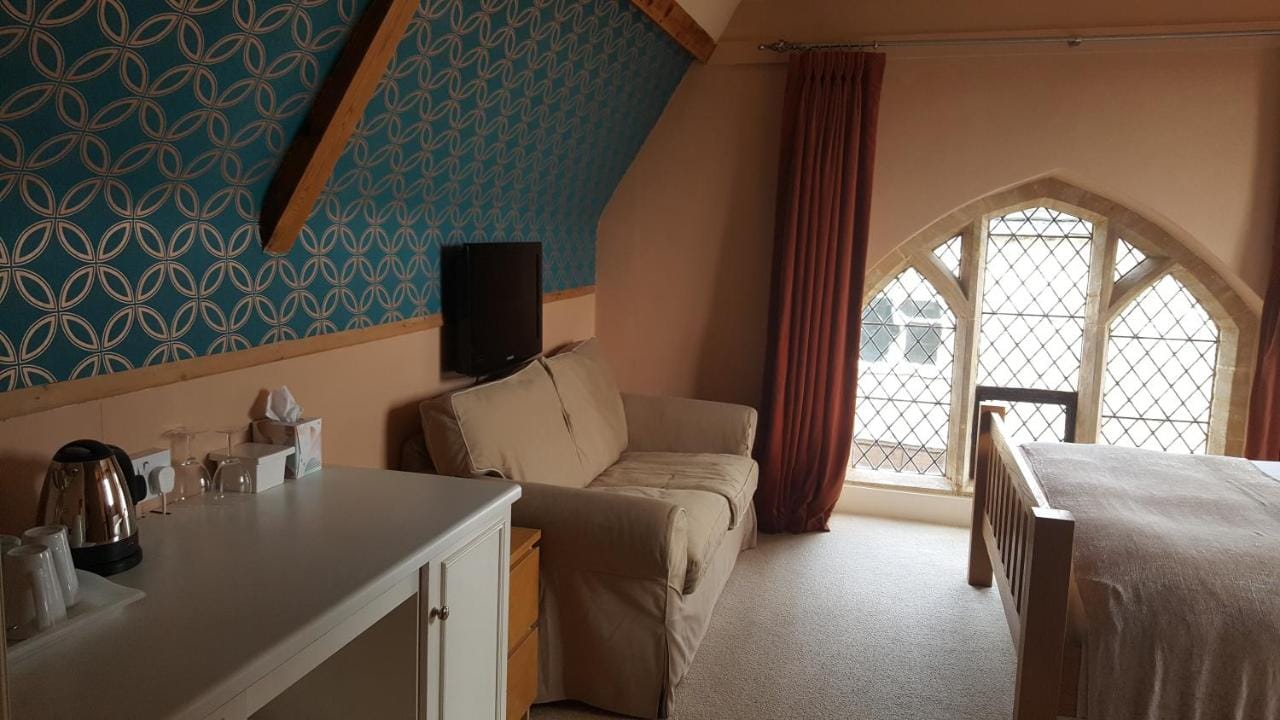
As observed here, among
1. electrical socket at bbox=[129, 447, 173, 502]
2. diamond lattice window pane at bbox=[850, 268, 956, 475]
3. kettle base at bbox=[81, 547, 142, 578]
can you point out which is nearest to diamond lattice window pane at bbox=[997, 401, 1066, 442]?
diamond lattice window pane at bbox=[850, 268, 956, 475]

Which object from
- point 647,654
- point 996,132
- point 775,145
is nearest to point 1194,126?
point 996,132

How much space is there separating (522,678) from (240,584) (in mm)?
1118

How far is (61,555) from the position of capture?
141 cm

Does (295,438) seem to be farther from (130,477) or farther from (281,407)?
(130,477)

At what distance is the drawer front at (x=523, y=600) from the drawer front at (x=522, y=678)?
0.03 meters

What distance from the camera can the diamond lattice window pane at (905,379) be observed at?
454cm

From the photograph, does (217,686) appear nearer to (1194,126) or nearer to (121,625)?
(121,625)

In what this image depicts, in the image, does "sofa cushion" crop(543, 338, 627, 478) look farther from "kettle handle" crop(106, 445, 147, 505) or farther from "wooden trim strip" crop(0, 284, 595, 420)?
"kettle handle" crop(106, 445, 147, 505)

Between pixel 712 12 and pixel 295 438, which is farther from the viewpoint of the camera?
pixel 712 12

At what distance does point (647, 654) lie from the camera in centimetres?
259

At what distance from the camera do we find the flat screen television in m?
3.11

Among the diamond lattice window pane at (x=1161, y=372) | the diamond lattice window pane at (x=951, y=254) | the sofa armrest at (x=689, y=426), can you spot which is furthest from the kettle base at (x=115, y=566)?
the diamond lattice window pane at (x=1161, y=372)

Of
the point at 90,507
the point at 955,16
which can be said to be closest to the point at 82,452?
the point at 90,507

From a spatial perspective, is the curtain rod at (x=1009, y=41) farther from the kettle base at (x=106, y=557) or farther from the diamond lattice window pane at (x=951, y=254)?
the kettle base at (x=106, y=557)
